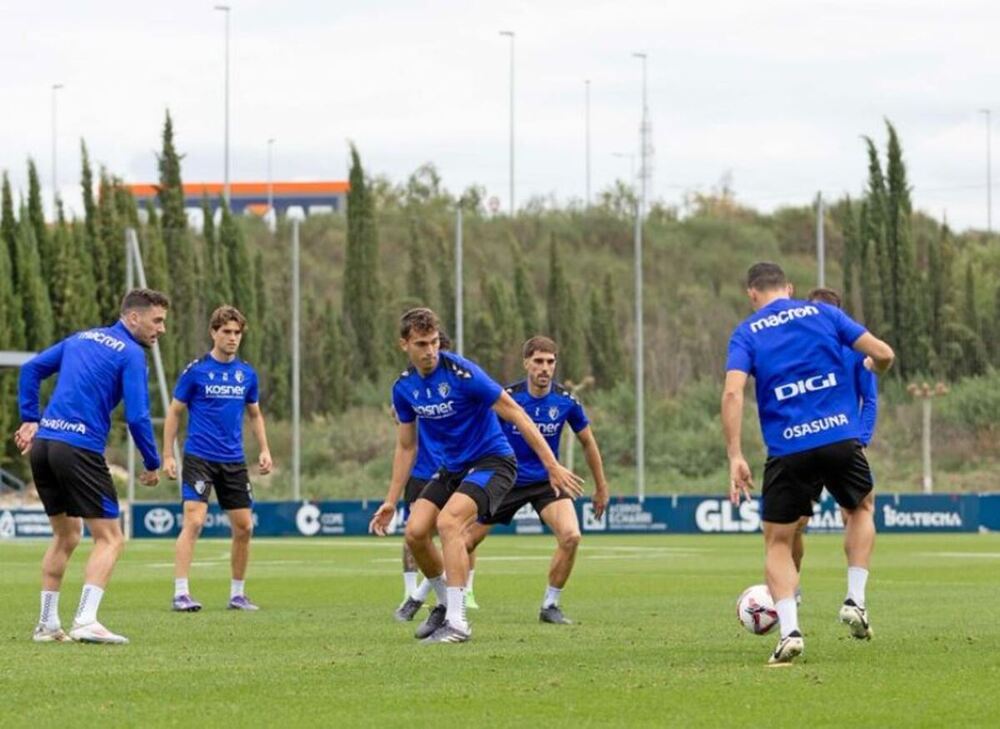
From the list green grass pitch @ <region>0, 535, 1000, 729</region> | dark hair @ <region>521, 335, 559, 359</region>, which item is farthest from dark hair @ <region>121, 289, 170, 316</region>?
dark hair @ <region>521, 335, 559, 359</region>

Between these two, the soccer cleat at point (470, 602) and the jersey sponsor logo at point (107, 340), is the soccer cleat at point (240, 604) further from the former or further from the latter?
Answer: the jersey sponsor logo at point (107, 340)

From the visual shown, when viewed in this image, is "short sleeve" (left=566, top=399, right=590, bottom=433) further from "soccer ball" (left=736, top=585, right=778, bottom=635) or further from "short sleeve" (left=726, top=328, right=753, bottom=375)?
"short sleeve" (left=726, top=328, right=753, bottom=375)

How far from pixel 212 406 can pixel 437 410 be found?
4.98 m

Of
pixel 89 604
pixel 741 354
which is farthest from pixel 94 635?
pixel 741 354

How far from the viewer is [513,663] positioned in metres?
11.5

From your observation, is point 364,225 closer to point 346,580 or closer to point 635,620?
point 346,580

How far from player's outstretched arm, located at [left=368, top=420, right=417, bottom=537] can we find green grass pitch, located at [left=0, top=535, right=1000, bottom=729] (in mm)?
766

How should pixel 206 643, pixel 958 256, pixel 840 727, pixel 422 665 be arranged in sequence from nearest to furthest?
pixel 840 727 < pixel 422 665 < pixel 206 643 < pixel 958 256

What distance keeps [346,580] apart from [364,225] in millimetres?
37128

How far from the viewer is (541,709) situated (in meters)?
9.26

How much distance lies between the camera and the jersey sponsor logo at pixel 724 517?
4350cm

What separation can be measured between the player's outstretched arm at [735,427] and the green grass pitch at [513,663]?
98cm

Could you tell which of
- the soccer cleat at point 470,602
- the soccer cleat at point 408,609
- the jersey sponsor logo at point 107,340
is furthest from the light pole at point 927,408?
the jersey sponsor logo at point 107,340

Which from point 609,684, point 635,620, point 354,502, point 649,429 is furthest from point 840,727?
point 649,429
